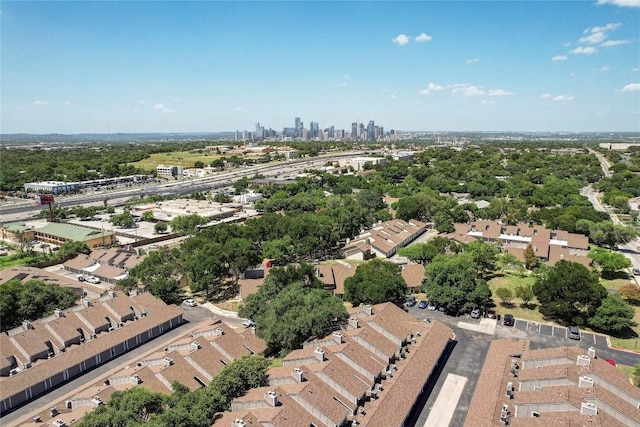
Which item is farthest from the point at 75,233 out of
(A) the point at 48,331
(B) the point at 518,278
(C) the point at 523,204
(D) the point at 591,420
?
(C) the point at 523,204

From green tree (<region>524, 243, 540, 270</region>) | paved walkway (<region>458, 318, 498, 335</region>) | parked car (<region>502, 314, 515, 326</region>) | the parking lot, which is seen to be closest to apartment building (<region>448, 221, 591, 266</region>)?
green tree (<region>524, 243, 540, 270</region>)

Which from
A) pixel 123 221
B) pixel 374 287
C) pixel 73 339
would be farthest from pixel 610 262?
pixel 123 221

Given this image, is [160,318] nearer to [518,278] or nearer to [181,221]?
[181,221]

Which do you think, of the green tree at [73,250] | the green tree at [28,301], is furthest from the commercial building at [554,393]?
the green tree at [73,250]

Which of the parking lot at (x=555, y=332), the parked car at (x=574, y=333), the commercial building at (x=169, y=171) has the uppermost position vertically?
the commercial building at (x=169, y=171)

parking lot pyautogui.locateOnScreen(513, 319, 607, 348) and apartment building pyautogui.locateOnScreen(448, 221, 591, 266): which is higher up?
apartment building pyautogui.locateOnScreen(448, 221, 591, 266)

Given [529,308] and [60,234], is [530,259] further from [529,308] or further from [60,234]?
[60,234]

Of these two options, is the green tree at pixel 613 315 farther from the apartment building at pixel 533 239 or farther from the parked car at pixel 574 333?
the apartment building at pixel 533 239

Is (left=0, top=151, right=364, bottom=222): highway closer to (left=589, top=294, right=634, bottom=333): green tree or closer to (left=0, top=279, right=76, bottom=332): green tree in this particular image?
(left=0, top=279, right=76, bottom=332): green tree
